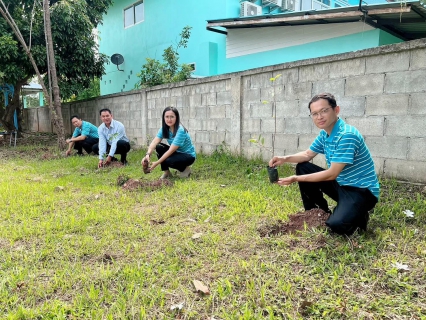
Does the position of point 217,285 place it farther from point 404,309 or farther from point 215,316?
point 404,309

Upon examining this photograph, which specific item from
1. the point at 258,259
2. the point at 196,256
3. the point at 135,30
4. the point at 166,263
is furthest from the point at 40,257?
the point at 135,30

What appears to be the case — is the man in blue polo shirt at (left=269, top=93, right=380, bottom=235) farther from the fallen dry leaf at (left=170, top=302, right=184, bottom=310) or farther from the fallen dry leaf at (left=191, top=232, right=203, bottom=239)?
the fallen dry leaf at (left=170, top=302, right=184, bottom=310)

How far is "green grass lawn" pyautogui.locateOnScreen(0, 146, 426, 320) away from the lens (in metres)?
1.59

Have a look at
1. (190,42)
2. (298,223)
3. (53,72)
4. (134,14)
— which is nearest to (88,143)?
(53,72)

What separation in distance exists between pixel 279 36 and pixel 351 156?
646cm

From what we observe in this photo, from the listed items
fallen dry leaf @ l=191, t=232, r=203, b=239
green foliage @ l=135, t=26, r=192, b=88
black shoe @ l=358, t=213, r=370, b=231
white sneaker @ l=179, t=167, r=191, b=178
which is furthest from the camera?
green foliage @ l=135, t=26, r=192, b=88

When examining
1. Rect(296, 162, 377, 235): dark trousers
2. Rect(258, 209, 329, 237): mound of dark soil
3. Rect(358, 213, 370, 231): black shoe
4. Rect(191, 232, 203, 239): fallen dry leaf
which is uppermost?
Rect(296, 162, 377, 235): dark trousers

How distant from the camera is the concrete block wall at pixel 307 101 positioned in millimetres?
3240

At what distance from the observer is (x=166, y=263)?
2.03 metres

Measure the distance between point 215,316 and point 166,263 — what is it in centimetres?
59

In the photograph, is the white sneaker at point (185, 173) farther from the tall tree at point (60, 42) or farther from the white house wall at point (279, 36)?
the tall tree at point (60, 42)

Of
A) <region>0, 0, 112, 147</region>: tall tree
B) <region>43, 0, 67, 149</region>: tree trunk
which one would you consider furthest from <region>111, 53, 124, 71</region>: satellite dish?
<region>43, 0, 67, 149</region>: tree trunk

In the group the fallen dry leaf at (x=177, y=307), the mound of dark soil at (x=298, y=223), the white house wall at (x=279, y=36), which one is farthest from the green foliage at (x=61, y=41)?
the fallen dry leaf at (x=177, y=307)

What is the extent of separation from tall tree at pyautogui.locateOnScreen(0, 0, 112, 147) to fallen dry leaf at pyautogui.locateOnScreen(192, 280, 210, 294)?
27.1 feet
